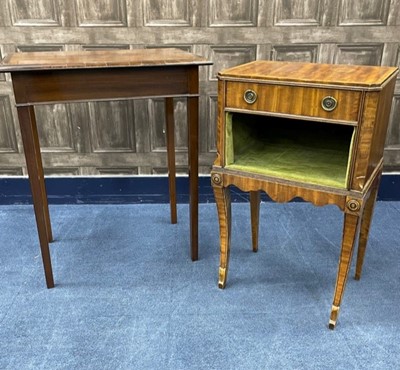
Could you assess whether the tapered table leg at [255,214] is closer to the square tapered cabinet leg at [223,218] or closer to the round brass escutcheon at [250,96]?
the square tapered cabinet leg at [223,218]

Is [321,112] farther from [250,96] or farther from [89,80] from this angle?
[89,80]

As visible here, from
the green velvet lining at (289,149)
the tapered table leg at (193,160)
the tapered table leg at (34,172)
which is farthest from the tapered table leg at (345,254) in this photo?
the tapered table leg at (34,172)

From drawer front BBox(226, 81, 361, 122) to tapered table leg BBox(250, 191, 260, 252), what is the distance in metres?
0.59

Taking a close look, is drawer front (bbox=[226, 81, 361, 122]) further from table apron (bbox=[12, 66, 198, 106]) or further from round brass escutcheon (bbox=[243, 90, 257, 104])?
table apron (bbox=[12, 66, 198, 106])

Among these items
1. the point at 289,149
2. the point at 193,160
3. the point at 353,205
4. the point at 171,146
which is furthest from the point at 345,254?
the point at 171,146

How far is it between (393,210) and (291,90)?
1.44 metres

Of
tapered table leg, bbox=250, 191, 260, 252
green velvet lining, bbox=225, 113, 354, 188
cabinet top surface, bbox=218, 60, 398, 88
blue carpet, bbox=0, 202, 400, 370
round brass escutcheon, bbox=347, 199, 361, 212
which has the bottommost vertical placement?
blue carpet, bbox=0, 202, 400, 370

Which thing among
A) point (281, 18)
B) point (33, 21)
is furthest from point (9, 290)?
point (281, 18)

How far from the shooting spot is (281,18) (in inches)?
87.2

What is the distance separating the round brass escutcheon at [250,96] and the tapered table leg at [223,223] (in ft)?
1.18

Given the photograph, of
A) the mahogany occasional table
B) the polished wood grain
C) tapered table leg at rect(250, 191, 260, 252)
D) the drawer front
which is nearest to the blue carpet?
tapered table leg at rect(250, 191, 260, 252)

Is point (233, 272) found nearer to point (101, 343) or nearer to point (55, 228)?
point (101, 343)

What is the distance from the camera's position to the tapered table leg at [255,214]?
6.47ft

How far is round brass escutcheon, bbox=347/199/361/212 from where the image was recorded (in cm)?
139
